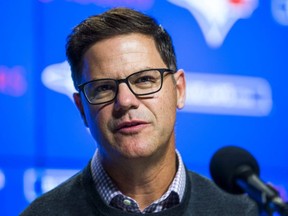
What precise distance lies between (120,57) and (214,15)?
89 centimetres

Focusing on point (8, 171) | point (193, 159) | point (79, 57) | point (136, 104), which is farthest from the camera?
point (193, 159)

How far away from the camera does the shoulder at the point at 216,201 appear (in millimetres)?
1834

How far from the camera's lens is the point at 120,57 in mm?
1688

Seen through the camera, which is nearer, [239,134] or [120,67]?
[120,67]

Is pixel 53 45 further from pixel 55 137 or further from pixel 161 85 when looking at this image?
pixel 161 85

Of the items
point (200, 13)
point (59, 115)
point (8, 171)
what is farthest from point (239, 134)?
point (8, 171)

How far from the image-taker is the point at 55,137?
7.55 ft

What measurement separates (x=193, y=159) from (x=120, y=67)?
2.79 ft

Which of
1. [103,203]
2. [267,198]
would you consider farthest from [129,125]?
[267,198]

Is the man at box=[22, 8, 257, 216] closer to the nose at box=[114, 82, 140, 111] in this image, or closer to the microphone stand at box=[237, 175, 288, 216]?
the nose at box=[114, 82, 140, 111]

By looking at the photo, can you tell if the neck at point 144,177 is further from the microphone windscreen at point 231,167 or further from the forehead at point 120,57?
the microphone windscreen at point 231,167

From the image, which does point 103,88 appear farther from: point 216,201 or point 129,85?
point 216,201

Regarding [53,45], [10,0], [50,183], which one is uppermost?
[10,0]

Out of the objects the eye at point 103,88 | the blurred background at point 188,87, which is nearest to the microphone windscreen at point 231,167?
the eye at point 103,88
